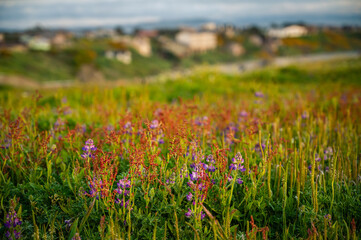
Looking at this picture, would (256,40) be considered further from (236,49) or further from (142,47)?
(142,47)

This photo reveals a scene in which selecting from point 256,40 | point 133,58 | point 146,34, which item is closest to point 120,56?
point 133,58

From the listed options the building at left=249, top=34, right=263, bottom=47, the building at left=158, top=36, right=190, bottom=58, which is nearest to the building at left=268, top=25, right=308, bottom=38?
the building at left=249, top=34, right=263, bottom=47

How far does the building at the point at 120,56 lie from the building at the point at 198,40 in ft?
135

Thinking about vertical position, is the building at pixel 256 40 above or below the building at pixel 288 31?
below

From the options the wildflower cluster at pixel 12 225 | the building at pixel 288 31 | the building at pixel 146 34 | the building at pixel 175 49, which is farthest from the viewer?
the building at pixel 146 34

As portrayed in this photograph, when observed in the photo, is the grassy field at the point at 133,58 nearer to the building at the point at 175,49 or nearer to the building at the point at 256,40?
the building at the point at 175,49

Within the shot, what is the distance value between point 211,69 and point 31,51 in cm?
9289

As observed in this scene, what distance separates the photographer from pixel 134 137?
338 centimetres

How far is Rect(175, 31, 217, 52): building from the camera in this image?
138500 millimetres

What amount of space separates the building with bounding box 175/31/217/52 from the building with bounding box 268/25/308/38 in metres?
33.3

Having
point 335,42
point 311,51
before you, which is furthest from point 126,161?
point 335,42

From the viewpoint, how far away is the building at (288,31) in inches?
5643

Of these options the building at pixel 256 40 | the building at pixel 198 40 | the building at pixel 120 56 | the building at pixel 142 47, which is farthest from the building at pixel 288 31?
the building at pixel 120 56

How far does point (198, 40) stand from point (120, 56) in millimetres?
54880
